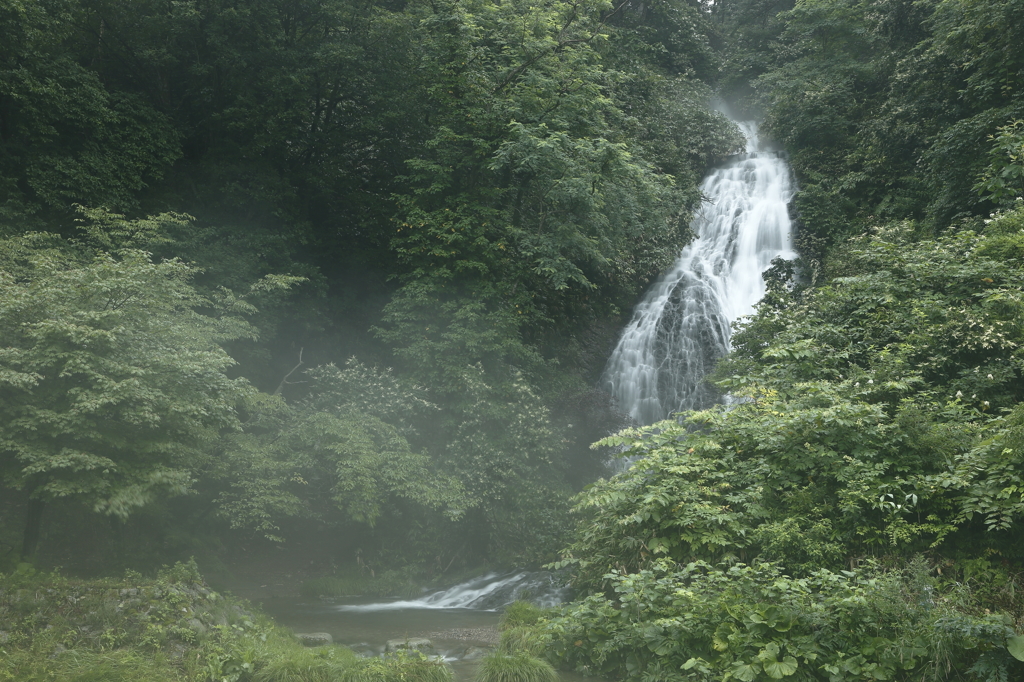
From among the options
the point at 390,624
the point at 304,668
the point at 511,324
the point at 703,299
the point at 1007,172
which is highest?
the point at 703,299

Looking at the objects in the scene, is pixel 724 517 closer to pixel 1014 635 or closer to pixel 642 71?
pixel 1014 635

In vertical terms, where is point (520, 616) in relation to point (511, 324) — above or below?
below

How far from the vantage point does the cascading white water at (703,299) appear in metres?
18.7

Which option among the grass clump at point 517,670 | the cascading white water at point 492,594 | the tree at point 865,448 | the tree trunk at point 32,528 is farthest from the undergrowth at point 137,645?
the cascading white water at point 492,594

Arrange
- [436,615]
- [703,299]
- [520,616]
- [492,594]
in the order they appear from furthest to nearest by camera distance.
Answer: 1. [703,299]
2. [492,594]
3. [436,615]
4. [520,616]

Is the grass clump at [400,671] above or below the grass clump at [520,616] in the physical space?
below

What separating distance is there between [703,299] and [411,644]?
13622mm

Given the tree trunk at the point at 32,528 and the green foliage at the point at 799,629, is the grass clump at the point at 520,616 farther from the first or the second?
the tree trunk at the point at 32,528

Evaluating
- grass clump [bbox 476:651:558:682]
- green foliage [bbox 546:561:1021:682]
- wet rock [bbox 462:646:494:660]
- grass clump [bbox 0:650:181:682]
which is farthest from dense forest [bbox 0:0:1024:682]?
grass clump [bbox 0:650:181:682]

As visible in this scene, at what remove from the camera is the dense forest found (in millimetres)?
6570

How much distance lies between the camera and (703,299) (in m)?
20.0

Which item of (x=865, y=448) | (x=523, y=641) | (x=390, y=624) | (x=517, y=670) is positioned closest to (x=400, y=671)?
(x=517, y=670)

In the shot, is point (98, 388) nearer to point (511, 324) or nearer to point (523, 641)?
point (523, 641)

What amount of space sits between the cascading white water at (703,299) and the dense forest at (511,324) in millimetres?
778
